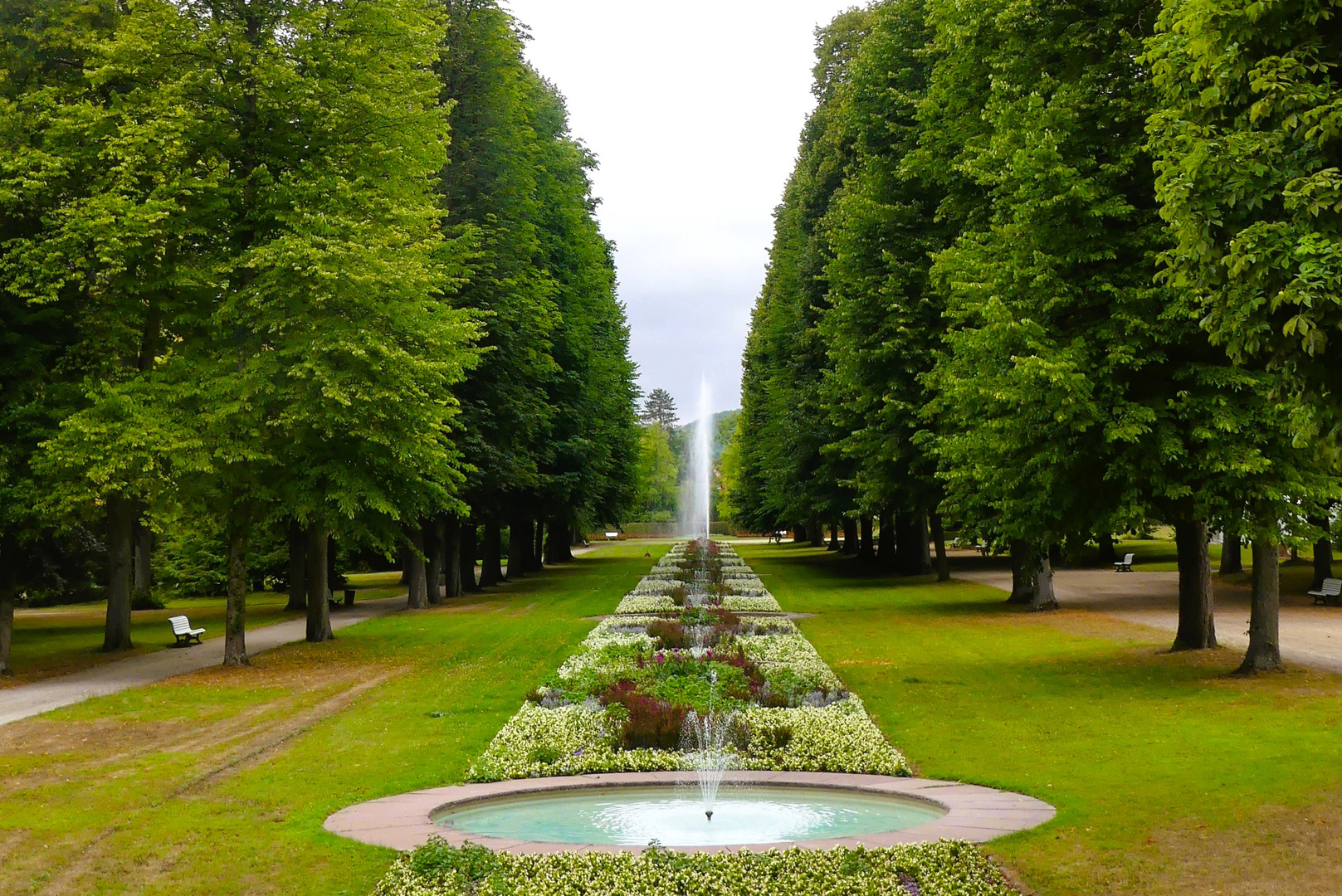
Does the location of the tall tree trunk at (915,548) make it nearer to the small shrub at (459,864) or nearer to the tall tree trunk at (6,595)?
the tall tree trunk at (6,595)

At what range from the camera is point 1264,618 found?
1753 cm

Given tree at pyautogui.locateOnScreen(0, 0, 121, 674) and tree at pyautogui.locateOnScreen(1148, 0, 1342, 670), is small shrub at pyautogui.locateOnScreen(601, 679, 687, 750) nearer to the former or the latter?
tree at pyautogui.locateOnScreen(1148, 0, 1342, 670)

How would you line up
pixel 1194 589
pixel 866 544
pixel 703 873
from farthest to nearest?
pixel 866 544 → pixel 1194 589 → pixel 703 873

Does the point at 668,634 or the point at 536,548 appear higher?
the point at 536,548

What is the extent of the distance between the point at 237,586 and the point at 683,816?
13.7 m

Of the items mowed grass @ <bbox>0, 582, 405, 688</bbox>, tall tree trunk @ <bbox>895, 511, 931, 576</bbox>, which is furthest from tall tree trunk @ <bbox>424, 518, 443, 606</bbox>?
tall tree trunk @ <bbox>895, 511, 931, 576</bbox>

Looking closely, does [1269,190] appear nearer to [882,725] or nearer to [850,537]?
[882,725]

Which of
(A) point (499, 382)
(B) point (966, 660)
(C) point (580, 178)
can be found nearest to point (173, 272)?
(A) point (499, 382)

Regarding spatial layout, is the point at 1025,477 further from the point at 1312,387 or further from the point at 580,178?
the point at 580,178

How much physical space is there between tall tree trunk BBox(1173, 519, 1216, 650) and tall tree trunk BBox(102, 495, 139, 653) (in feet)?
71.0

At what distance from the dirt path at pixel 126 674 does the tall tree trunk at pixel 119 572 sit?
133 cm

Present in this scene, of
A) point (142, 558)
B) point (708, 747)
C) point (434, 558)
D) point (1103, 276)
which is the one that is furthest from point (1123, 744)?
point (142, 558)

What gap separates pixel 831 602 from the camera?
33469mm

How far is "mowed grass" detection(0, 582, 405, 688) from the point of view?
2379 cm
